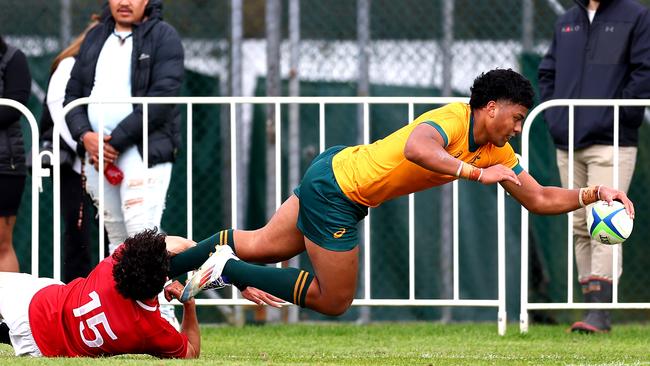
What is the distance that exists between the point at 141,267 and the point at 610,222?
2522mm

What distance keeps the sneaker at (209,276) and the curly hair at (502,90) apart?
5.12ft

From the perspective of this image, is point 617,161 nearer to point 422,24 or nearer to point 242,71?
point 422,24

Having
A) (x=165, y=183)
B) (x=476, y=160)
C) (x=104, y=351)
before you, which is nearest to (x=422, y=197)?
(x=165, y=183)

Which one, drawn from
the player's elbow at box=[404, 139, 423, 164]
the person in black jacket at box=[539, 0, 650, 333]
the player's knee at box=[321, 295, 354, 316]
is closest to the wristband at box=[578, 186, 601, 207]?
the player's elbow at box=[404, 139, 423, 164]

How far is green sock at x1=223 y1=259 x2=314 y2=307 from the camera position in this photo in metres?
7.12

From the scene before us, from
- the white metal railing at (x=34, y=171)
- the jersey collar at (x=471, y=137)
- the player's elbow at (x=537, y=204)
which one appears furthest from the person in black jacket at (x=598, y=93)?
the white metal railing at (x=34, y=171)

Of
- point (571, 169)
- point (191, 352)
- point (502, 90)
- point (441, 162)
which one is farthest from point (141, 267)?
point (571, 169)

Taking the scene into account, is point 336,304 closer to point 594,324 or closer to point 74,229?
point 594,324

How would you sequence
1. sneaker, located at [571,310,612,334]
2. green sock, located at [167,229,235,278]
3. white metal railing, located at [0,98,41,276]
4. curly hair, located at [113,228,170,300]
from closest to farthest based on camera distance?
curly hair, located at [113,228,170,300], green sock, located at [167,229,235,278], white metal railing, located at [0,98,41,276], sneaker, located at [571,310,612,334]

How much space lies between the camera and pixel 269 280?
7.14 m

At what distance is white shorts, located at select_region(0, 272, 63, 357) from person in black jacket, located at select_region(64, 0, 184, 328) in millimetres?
1567

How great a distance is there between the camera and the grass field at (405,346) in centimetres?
730

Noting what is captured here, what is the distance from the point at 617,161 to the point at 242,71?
3130 millimetres

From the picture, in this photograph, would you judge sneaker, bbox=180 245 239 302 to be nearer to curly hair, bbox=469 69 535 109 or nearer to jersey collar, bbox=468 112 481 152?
jersey collar, bbox=468 112 481 152
